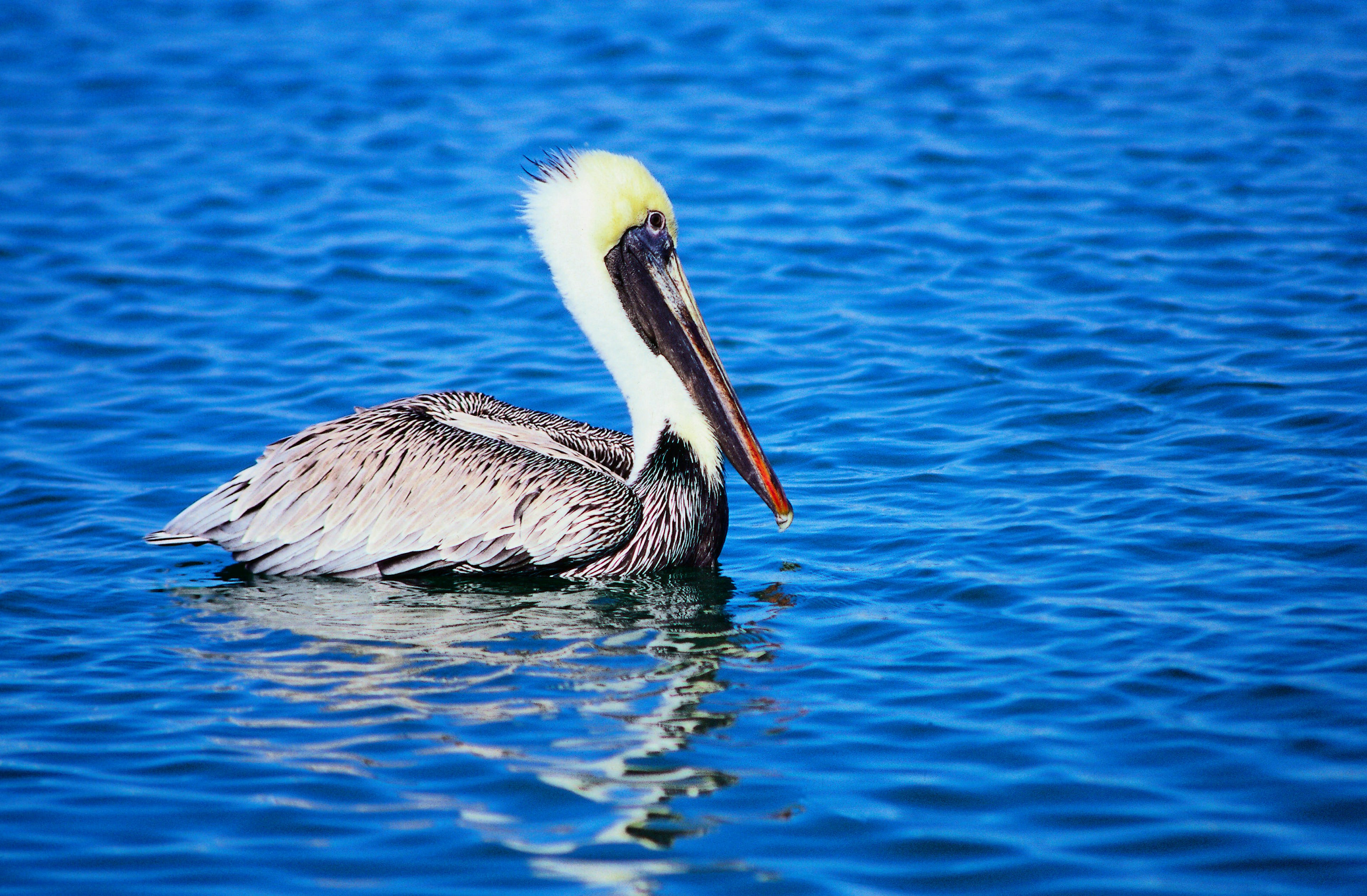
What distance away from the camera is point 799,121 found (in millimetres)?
12766

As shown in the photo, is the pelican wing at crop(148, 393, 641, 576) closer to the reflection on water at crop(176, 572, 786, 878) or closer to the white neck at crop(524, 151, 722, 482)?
the reflection on water at crop(176, 572, 786, 878)

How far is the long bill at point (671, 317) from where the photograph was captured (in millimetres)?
6125

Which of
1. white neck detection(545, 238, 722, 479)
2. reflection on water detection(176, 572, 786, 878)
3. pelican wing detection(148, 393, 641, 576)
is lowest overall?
reflection on water detection(176, 572, 786, 878)

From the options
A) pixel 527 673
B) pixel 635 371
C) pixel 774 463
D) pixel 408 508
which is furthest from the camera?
pixel 774 463

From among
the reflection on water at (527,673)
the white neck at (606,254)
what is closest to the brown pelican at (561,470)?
the white neck at (606,254)

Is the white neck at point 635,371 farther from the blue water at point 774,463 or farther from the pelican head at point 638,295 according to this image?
the blue water at point 774,463

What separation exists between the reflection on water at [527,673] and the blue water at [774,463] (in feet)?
0.06

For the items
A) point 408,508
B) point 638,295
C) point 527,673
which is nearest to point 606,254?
point 638,295

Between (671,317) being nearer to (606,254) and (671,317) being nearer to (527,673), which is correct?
(606,254)

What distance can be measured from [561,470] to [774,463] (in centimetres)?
150

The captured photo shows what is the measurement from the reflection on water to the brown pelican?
0.14 m

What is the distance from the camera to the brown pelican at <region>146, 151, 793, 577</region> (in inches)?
235

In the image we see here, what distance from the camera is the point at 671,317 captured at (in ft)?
20.3

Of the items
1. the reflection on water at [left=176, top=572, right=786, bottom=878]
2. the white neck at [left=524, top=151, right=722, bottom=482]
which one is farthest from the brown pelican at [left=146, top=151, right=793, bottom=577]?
the reflection on water at [left=176, top=572, right=786, bottom=878]
